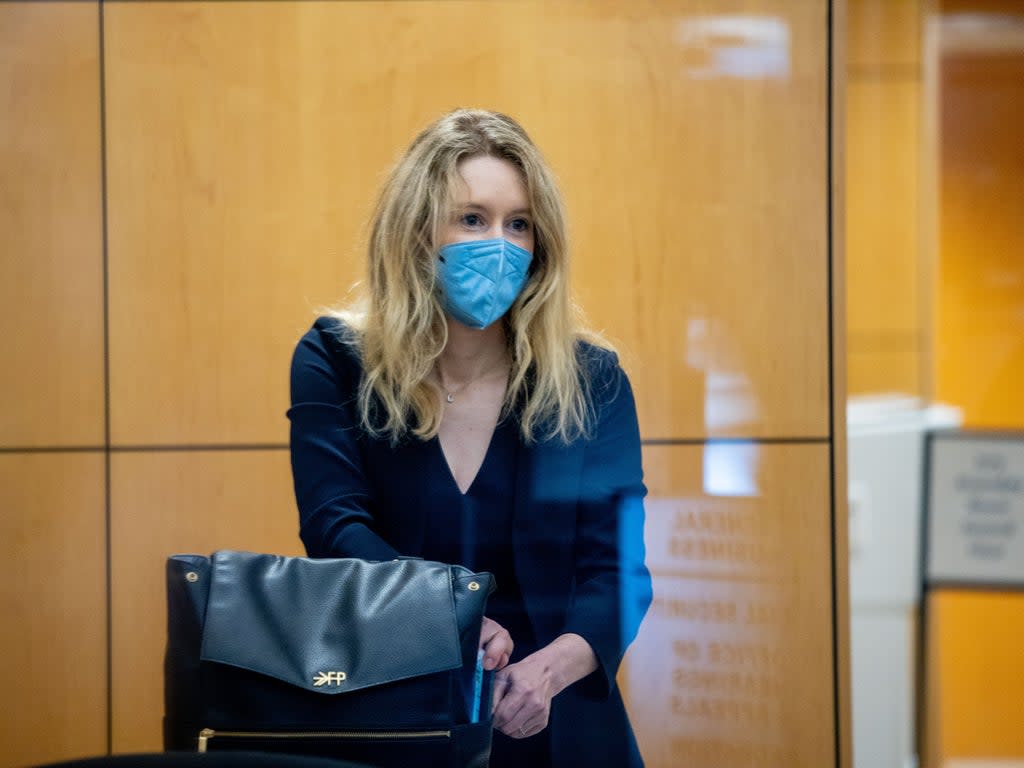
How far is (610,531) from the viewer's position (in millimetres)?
1899

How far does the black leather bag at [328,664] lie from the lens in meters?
1.40

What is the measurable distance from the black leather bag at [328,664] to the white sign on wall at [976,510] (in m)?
1.16

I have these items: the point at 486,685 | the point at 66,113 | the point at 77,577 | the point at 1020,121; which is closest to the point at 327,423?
the point at 486,685

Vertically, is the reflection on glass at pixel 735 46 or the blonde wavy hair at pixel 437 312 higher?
the reflection on glass at pixel 735 46

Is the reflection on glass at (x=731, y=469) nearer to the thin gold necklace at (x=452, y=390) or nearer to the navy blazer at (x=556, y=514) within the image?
the navy blazer at (x=556, y=514)

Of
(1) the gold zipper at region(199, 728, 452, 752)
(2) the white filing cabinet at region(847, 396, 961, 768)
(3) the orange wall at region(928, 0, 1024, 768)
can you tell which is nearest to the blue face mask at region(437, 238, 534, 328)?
(1) the gold zipper at region(199, 728, 452, 752)

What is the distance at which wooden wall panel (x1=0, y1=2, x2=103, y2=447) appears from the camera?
207cm

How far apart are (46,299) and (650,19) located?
4.19 ft

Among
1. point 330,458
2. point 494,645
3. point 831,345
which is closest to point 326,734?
point 494,645

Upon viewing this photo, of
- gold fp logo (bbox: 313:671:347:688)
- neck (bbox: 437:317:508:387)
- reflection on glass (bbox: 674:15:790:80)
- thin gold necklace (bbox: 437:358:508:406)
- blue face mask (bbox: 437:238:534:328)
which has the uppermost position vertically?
reflection on glass (bbox: 674:15:790:80)

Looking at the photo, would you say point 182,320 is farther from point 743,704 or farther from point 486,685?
point 743,704

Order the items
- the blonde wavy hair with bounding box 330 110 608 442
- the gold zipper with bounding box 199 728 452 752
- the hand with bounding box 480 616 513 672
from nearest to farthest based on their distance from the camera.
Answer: the gold zipper with bounding box 199 728 452 752 → the hand with bounding box 480 616 513 672 → the blonde wavy hair with bounding box 330 110 608 442

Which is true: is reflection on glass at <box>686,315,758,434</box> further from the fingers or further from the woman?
the fingers

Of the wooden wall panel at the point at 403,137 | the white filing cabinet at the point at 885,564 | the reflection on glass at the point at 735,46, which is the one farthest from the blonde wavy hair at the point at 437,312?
the white filing cabinet at the point at 885,564
